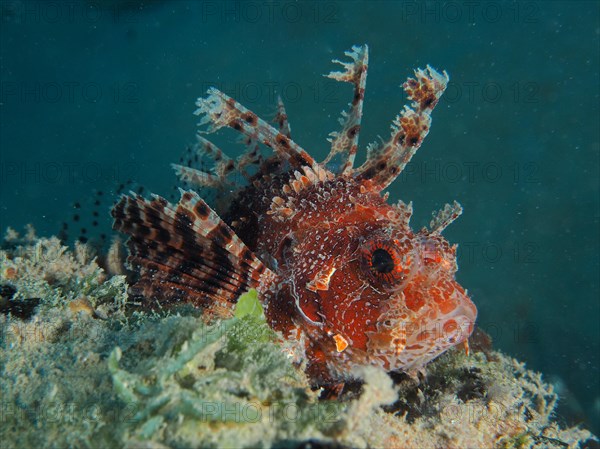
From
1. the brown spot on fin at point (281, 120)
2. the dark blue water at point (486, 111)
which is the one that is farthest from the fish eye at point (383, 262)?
the dark blue water at point (486, 111)

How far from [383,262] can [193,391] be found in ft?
6.41

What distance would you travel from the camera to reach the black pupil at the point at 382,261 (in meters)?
3.44

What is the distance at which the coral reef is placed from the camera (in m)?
2.05

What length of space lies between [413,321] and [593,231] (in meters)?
32.5

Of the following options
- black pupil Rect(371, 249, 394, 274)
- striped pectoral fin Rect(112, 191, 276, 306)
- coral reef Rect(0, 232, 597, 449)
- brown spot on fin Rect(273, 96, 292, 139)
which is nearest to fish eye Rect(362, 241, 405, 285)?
black pupil Rect(371, 249, 394, 274)

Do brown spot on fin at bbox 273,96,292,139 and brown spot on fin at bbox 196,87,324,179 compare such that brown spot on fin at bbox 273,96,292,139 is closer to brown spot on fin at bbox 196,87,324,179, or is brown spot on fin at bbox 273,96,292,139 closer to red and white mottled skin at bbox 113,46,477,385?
red and white mottled skin at bbox 113,46,477,385

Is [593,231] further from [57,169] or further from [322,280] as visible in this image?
[57,169]

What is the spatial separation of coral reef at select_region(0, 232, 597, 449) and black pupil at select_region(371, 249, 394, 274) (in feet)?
3.12

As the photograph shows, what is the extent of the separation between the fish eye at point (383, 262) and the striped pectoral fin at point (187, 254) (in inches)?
42.8

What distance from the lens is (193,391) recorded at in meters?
2.16

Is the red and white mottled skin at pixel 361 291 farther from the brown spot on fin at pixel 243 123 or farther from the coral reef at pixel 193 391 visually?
the brown spot on fin at pixel 243 123

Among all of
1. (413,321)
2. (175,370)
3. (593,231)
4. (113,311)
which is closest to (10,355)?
(113,311)

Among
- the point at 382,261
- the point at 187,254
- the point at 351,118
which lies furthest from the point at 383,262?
the point at 351,118

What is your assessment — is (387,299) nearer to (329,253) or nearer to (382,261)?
(382,261)
